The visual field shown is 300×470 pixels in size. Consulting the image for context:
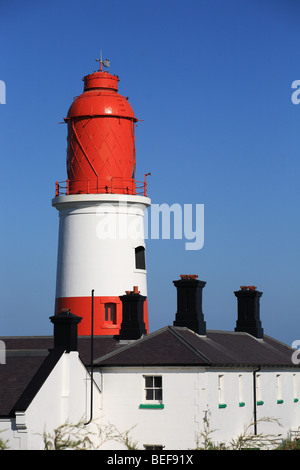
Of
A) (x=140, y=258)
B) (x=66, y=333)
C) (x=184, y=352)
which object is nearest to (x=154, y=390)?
(x=184, y=352)

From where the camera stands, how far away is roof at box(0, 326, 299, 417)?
2997 cm

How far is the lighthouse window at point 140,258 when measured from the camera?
136 feet

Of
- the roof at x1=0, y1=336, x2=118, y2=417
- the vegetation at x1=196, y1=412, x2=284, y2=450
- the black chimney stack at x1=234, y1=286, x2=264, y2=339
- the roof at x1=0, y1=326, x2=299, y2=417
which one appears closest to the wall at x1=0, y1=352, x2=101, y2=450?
the roof at x1=0, y1=336, x2=118, y2=417

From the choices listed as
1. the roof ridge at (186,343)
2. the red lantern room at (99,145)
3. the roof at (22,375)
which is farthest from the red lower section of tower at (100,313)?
the red lantern room at (99,145)

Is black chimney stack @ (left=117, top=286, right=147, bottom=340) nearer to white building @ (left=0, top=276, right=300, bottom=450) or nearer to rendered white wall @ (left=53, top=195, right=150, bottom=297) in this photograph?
white building @ (left=0, top=276, right=300, bottom=450)

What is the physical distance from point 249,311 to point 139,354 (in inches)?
453

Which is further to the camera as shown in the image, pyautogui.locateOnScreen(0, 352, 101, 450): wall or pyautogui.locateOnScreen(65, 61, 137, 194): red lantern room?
pyautogui.locateOnScreen(65, 61, 137, 194): red lantern room

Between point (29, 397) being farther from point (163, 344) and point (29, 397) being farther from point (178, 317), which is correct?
point (178, 317)

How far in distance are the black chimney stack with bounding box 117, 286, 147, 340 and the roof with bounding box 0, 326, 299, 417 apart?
0.45 m

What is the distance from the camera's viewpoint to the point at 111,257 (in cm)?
4028

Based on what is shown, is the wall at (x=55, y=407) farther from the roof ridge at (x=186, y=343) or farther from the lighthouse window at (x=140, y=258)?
the lighthouse window at (x=140, y=258)
